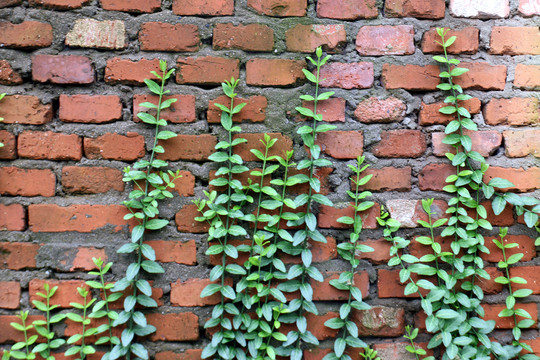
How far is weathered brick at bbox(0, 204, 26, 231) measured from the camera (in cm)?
125

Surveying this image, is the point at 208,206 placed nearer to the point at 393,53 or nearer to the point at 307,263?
the point at 307,263

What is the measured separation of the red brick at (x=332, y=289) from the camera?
50.6 inches

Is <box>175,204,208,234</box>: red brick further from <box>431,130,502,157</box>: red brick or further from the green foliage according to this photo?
<box>431,130,502,157</box>: red brick

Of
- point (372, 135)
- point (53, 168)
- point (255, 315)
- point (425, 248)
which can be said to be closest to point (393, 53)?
point (372, 135)

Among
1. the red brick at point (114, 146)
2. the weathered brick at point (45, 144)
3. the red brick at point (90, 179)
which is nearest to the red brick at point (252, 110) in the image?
the red brick at point (114, 146)

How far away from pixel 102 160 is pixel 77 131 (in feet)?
0.40

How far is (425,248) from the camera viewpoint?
4.28ft

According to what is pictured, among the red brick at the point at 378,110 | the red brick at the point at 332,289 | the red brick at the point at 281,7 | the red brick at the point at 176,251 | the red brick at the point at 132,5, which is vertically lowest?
the red brick at the point at 332,289

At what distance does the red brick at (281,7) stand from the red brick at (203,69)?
0.19 meters

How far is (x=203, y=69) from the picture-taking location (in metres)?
1.28

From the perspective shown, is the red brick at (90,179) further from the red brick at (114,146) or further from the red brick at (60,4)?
the red brick at (60,4)

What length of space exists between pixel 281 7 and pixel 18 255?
1172mm

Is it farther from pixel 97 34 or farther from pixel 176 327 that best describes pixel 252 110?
pixel 176 327

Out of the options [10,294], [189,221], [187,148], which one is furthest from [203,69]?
[10,294]
